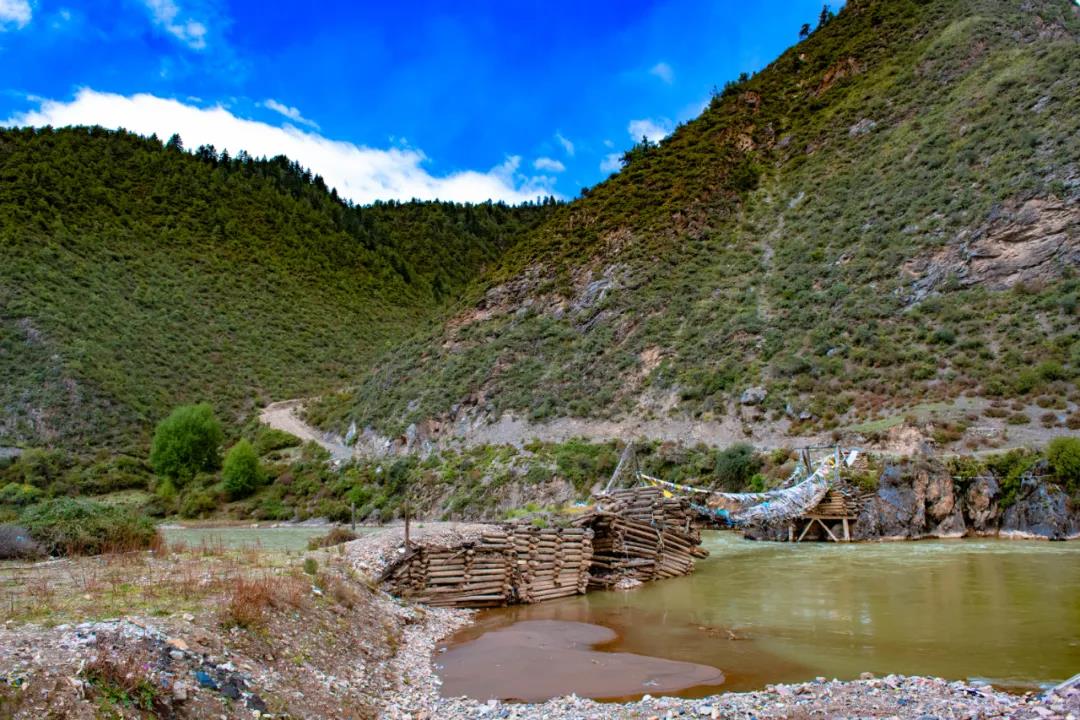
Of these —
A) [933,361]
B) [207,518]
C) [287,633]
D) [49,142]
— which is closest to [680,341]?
[933,361]

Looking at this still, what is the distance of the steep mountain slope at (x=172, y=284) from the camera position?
51094 mm

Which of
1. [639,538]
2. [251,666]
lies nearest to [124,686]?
[251,666]

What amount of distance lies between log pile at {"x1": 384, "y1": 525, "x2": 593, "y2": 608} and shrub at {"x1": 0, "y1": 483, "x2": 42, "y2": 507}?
32.0m

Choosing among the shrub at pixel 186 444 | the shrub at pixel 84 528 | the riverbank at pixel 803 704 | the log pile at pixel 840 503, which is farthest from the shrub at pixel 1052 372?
the shrub at pixel 186 444

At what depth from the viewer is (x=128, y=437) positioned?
49.4m

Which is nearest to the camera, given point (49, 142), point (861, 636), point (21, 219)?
point (861, 636)

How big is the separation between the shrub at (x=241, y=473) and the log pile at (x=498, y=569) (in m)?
34.3

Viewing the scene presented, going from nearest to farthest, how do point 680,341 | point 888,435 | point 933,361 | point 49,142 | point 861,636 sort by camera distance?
1. point 861,636
2. point 888,435
3. point 933,361
4. point 680,341
5. point 49,142

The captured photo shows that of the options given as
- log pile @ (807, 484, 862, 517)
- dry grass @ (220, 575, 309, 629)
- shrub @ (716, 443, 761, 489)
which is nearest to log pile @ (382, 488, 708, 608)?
dry grass @ (220, 575, 309, 629)

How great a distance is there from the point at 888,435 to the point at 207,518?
38.3m

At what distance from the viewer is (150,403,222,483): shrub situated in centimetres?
4647

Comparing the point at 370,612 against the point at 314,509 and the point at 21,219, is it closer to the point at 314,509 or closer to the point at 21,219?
the point at 314,509

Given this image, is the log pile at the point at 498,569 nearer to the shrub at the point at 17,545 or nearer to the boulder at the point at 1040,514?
the shrub at the point at 17,545

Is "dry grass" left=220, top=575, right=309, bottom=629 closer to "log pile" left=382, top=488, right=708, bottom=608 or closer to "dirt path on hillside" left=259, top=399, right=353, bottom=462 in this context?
"log pile" left=382, top=488, right=708, bottom=608
